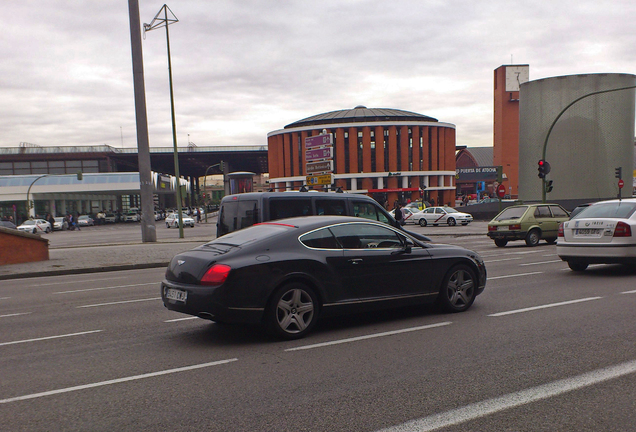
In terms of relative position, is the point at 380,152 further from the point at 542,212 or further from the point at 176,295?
the point at 176,295

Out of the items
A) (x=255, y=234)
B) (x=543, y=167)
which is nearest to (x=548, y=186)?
(x=543, y=167)

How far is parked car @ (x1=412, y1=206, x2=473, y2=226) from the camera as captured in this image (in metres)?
39.6

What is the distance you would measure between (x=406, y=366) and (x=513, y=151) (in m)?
107

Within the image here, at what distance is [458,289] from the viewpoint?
295 inches

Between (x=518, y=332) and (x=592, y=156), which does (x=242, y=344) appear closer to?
(x=518, y=332)

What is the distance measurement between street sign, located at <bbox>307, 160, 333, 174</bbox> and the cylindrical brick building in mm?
65134

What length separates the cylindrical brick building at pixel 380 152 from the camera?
90.1 metres

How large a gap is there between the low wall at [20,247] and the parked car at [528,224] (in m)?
15.6

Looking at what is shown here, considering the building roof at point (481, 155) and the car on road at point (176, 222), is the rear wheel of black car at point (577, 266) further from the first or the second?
the building roof at point (481, 155)

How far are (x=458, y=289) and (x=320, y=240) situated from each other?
2313 millimetres

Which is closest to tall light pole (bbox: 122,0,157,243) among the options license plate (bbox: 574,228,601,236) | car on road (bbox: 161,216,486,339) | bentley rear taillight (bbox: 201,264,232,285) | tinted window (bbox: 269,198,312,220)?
tinted window (bbox: 269,198,312,220)

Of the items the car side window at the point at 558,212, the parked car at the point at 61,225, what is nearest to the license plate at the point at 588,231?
the car side window at the point at 558,212

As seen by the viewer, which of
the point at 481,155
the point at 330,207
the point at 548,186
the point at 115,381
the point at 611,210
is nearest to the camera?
the point at 115,381

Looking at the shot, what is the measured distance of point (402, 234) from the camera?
716 centimetres
